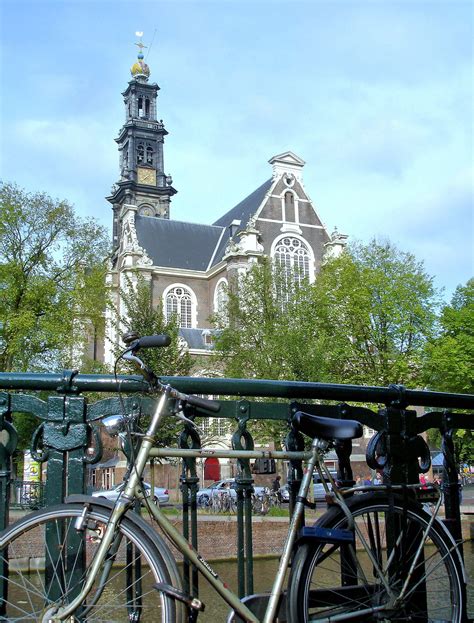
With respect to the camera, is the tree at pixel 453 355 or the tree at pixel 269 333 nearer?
the tree at pixel 269 333

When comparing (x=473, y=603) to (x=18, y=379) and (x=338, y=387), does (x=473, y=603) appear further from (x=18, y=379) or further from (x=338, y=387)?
(x=18, y=379)

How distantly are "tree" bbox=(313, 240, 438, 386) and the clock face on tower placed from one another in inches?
1708

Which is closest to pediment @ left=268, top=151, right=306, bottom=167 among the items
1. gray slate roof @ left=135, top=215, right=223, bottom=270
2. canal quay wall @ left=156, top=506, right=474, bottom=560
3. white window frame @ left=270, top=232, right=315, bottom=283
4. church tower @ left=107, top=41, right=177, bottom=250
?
white window frame @ left=270, top=232, right=315, bottom=283

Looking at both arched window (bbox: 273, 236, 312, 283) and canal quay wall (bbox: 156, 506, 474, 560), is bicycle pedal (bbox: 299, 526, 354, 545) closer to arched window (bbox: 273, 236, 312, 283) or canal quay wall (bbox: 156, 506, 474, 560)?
canal quay wall (bbox: 156, 506, 474, 560)

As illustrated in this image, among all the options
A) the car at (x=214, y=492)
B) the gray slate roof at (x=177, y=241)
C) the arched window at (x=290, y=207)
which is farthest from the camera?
the gray slate roof at (x=177, y=241)

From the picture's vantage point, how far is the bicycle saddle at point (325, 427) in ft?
10.4

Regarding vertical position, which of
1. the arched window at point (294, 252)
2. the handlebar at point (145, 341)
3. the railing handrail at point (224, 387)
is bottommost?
the railing handrail at point (224, 387)

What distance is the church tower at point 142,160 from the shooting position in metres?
72.4

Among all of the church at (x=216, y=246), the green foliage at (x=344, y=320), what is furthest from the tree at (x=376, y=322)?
the church at (x=216, y=246)

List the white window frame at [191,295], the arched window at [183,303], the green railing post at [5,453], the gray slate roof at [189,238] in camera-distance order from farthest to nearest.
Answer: the gray slate roof at [189,238] → the white window frame at [191,295] → the arched window at [183,303] → the green railing post at [5,453]

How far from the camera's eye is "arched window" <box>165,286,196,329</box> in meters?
50.0

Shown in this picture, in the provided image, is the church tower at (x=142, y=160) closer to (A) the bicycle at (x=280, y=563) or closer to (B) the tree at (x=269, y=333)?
(B) the tree at (x=269, y=333)

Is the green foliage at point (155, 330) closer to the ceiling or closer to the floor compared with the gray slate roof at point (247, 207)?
closer to the floor

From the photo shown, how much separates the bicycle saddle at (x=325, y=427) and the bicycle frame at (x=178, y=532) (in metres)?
0.06
